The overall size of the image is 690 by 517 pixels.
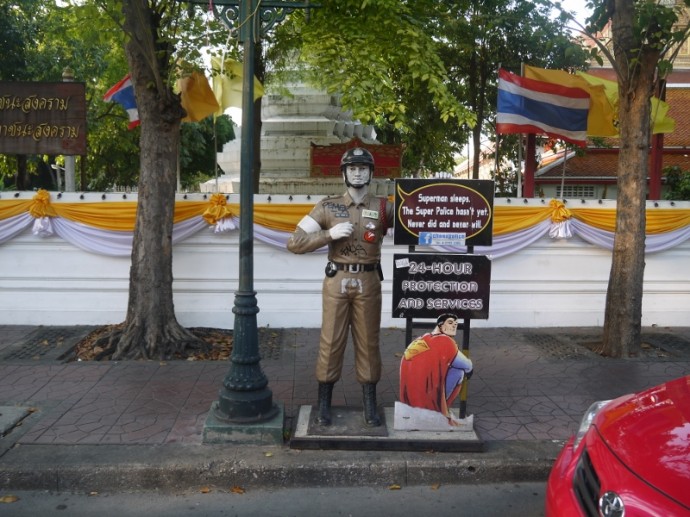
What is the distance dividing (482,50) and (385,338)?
777 cm

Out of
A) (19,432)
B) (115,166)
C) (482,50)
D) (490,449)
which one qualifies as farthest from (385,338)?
(115,166)

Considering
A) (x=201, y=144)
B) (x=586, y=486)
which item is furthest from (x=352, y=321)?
(x=201, y=144)

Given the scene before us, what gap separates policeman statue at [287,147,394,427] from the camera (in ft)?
15.3

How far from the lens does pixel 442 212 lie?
4711 mm

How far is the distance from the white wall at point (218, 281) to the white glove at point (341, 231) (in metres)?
3.80

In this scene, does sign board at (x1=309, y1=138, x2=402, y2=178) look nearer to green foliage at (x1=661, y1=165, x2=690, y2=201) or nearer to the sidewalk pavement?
the sidewalk pavement

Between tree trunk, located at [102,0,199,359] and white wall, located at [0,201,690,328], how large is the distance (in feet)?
→ 3.22

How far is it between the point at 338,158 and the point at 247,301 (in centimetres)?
562

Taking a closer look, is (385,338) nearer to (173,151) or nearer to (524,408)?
(524,408)

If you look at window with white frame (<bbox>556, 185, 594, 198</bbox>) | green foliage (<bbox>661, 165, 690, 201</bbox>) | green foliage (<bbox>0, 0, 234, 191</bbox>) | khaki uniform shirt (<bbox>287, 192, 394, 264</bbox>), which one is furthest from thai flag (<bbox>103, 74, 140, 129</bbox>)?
window with white frame (<bbox>556, 185, 594, 198</bbox>)

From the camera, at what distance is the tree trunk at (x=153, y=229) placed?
22.7 feet

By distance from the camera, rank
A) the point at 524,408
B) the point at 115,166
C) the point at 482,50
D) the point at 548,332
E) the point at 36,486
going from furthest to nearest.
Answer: the point at 115,166
the point at 482,50
the point at 548,332
the point at 524,408
the point at 36,486

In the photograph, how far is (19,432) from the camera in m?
4.86

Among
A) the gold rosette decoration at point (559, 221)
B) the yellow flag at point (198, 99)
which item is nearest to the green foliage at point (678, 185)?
the gold rosette decoration at point (559, 221)
